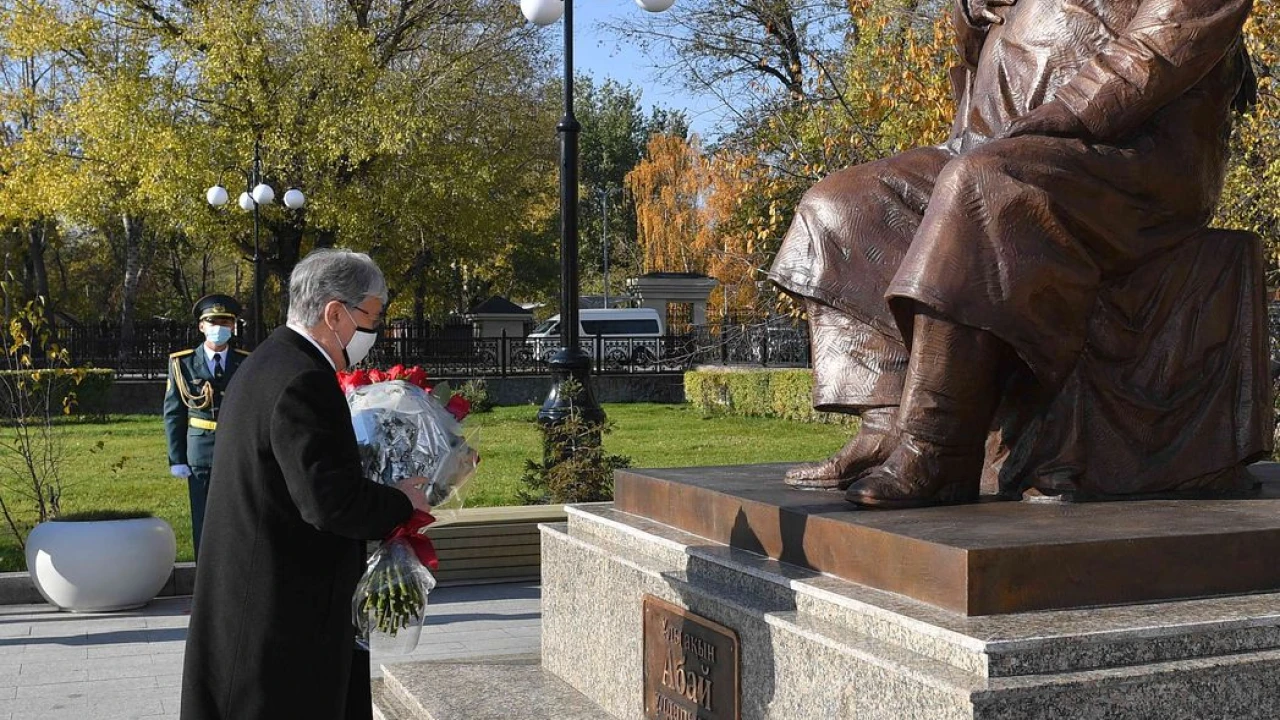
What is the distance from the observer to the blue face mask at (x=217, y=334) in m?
8.76

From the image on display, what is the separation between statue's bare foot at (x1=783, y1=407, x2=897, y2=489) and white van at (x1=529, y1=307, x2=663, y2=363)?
68.0ft

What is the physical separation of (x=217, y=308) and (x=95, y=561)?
1.78m

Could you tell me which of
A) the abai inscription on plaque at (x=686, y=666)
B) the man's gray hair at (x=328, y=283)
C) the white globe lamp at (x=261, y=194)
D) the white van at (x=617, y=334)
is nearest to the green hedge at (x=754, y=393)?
the white van at (x=617, y=334)

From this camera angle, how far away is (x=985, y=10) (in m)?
4.59

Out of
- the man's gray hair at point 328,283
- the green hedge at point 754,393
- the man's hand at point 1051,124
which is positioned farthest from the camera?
the green hedge at point 754,393

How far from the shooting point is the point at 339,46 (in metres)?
29.7

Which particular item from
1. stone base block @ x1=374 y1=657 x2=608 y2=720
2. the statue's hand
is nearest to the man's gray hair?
stone base block @ x1=374 y1=657 x2=608 y2=720

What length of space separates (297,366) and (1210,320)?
2.57 m

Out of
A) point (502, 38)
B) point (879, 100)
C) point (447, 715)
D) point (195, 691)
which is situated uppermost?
point (502, 38)

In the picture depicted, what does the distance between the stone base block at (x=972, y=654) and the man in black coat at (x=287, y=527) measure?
974 mm

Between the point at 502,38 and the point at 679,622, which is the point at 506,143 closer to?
the point at 502,38

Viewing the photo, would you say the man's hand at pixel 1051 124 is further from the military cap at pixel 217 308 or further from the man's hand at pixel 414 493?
the military cap at pixel 217 308

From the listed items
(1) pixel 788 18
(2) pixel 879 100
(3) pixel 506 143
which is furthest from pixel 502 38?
(2) pixel 879 100

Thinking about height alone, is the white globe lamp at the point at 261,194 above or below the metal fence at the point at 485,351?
above
